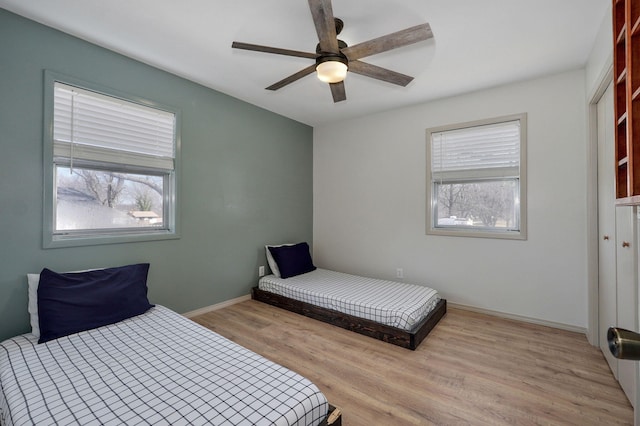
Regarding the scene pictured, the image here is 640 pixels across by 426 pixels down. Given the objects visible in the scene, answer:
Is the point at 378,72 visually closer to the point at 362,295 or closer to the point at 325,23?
the point at 325,23

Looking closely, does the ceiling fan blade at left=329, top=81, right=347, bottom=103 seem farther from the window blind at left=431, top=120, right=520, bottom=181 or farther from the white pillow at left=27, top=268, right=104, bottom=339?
the white pillow at left=27, top=268, right=104, bottom=339

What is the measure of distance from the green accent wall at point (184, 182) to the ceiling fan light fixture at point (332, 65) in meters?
1.83

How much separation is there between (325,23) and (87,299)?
2525 millimetres

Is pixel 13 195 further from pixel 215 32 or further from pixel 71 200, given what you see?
pixel 215 32

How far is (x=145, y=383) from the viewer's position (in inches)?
55.4

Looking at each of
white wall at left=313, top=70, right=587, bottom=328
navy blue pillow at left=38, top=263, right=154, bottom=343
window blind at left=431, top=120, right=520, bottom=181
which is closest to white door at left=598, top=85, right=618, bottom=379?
white wall at left=313, top=70, right=587, bottom=328

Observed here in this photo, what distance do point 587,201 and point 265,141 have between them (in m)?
3.63

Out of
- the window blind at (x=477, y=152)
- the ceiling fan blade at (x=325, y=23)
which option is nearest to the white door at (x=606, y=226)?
the window blind at (x=477, y=152)

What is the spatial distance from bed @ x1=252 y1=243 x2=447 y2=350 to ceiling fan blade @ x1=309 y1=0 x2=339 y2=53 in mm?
2239

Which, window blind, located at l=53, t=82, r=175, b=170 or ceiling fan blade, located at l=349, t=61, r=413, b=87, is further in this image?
window blind, located at l=53, t=82, r=175, b=170

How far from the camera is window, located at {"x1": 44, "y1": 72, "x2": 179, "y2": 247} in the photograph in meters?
2.18

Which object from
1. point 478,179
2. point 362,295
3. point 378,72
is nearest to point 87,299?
point 362,295

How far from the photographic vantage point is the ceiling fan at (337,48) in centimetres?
154

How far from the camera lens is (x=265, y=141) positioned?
385 centimetres
